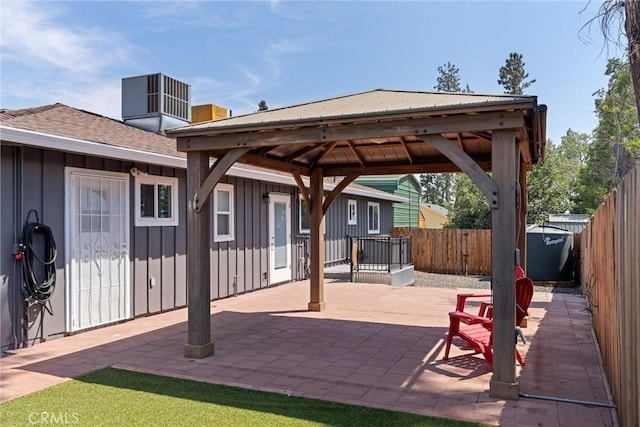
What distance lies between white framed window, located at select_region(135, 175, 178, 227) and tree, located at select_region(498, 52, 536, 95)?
28.6 metres

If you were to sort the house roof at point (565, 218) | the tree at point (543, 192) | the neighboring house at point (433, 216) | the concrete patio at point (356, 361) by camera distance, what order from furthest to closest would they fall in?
the neighboring house at point (433, 216) < the tree at point (543, 192) < the house roof at point (565, 218) < the concrete patio at point (356, 361)

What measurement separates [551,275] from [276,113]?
34.7 ft

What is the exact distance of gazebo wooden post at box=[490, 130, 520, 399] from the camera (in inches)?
165

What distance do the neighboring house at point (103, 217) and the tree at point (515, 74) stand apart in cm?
2631

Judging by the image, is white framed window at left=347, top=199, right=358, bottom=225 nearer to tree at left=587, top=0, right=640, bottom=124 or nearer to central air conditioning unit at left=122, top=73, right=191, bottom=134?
central air conditioning unit at left=122, top=73, right=191, bottom=134

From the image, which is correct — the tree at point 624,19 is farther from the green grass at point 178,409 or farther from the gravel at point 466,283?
the gravel at point 466,283

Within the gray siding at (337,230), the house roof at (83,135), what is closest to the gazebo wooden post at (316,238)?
the house roof at (83,135)

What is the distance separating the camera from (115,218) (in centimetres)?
716

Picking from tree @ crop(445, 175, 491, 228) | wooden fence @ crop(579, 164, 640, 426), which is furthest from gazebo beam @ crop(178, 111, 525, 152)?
tree @ crop(445, 175, 491, 228)

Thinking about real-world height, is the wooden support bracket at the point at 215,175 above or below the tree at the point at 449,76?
below

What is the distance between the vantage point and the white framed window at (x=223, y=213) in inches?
375

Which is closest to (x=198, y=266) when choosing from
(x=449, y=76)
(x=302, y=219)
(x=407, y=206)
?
(x=302, y=219)

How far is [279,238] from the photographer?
11.8m

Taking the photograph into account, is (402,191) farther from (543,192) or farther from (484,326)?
(484,326)
